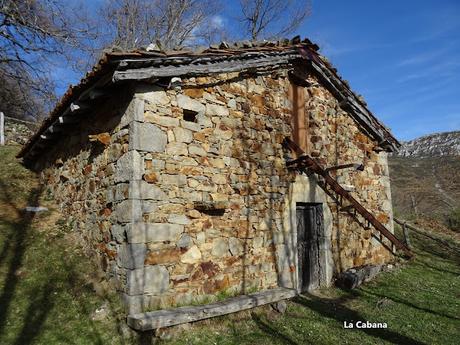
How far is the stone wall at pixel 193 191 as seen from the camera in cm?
473

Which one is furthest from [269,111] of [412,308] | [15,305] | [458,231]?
[458,231]

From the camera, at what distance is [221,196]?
18.3ft

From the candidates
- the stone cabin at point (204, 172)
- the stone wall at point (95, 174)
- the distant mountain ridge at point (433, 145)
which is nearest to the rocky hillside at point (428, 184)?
the distant mountain ridge at point (433, 145)

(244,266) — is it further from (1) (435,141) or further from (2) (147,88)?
(1) (435,141)

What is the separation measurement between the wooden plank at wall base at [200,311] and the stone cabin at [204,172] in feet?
0.64

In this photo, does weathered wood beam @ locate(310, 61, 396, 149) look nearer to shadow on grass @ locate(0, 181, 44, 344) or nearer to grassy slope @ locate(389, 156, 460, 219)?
shadow on grass @ locate(0, 181, 44, 344)

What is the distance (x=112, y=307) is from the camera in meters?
4.65

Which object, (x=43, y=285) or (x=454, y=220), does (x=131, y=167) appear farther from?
(x=454, y=220)

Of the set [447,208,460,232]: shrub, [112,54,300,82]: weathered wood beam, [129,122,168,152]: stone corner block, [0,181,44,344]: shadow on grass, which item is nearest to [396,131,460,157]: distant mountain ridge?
[447,208,460,232]: shrub

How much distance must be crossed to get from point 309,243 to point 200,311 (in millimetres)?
3522

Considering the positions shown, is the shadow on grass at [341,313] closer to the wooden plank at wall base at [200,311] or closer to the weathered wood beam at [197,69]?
the wooden plank at wall base at [200,311]

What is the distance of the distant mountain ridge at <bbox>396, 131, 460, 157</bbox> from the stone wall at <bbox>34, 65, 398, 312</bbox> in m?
36.1

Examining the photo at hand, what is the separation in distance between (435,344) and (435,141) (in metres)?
45.6

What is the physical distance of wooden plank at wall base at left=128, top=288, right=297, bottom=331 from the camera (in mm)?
4215
